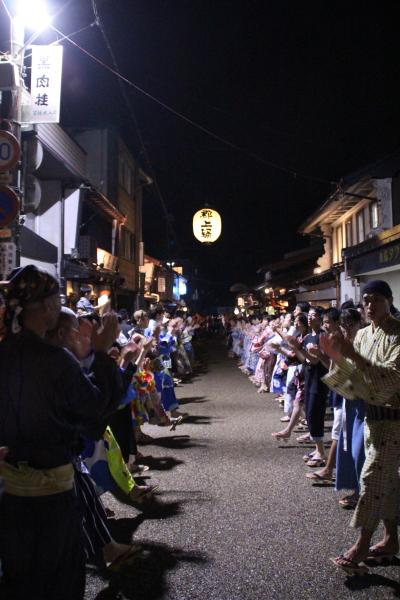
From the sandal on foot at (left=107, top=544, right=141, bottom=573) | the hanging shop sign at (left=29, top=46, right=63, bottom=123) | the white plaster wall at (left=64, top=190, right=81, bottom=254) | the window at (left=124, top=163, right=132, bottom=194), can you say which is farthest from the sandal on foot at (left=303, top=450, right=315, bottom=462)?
the window at (left=124, top=163, right=132, bottom=194)

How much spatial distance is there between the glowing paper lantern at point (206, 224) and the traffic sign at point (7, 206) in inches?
477

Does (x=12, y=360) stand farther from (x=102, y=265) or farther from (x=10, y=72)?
(x=102, y=265)

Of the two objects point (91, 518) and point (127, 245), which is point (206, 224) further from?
point (91, 518)

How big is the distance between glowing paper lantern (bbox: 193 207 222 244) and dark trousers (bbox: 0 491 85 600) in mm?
17492

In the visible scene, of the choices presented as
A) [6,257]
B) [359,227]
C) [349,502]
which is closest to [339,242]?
[359,227]

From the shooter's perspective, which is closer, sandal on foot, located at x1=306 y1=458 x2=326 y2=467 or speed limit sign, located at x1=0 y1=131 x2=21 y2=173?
sandal on foot, located at x1=306 y1=458 x2=326 y2=467

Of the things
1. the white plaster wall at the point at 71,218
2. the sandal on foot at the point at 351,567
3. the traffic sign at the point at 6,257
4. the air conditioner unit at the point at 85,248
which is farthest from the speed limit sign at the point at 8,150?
the air conditioner unit at the point at 85,248

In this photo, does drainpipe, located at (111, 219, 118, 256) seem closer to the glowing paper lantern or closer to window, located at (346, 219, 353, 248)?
the glowing paper lantern

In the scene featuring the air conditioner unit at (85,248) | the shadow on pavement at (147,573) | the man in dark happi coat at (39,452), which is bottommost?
the shadow on pavement at (147,573)

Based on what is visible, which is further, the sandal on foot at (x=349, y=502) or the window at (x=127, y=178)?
the window at (x=127, y=178)

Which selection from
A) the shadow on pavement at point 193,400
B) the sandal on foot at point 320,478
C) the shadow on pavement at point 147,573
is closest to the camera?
the shadow on pavement at point 147,573

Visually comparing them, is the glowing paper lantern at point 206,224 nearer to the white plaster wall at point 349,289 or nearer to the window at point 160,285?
the white plaster wall at point 349,289

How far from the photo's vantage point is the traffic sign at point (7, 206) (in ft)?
25.7

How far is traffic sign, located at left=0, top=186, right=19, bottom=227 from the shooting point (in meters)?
7.84
